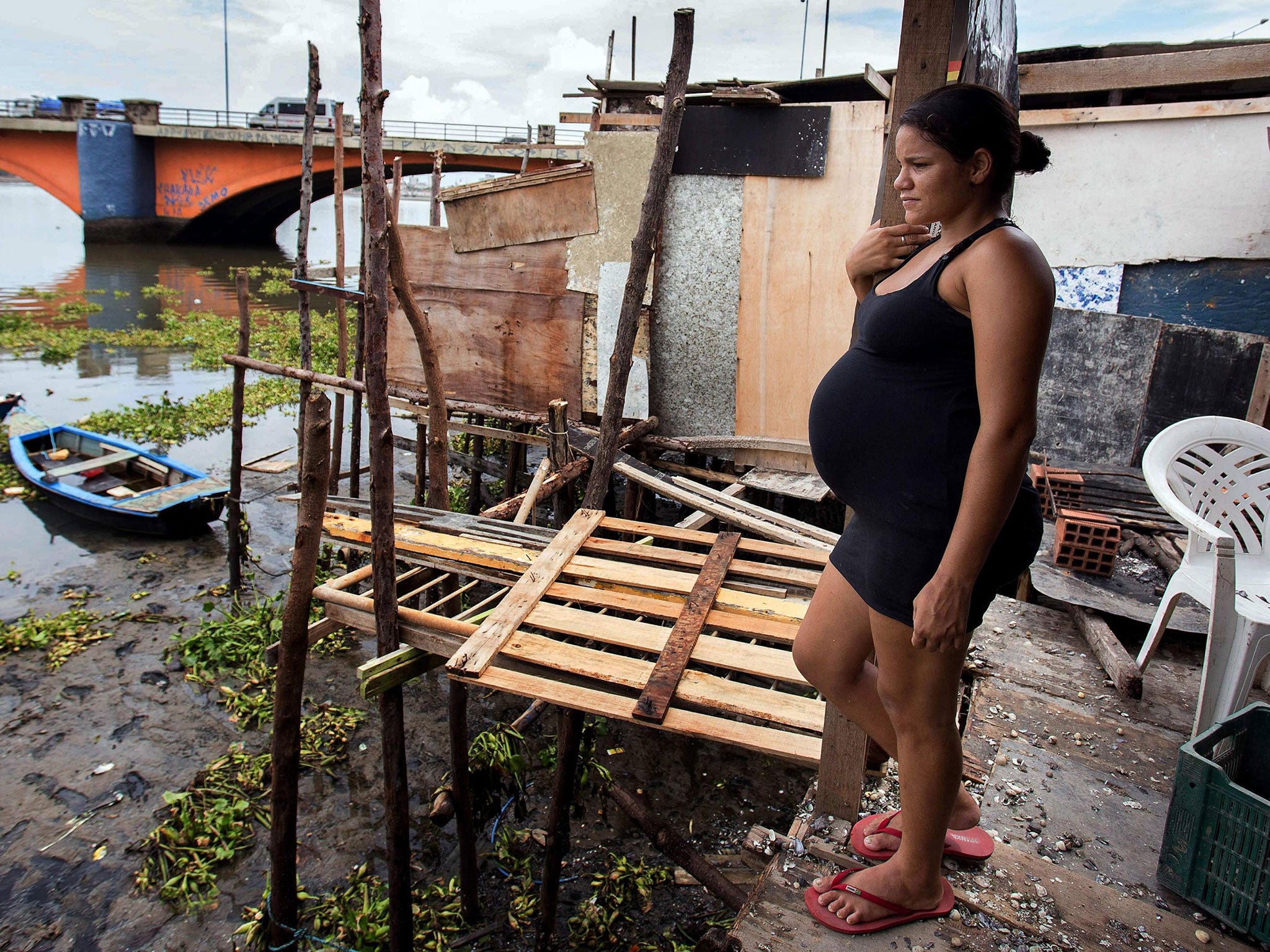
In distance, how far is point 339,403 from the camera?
8.57 m

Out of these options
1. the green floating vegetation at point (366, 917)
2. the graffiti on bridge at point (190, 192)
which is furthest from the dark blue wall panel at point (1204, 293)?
the graffiti on bridge at point (190, 192)

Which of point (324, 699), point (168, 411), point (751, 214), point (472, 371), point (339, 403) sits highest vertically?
point (751, 214)

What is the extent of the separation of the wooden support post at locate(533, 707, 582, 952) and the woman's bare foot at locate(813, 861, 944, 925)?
5.68 feet

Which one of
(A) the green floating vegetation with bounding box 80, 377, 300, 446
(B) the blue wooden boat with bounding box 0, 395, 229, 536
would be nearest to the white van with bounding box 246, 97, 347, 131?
(A) the green floating vegetation with bounding box 80, 377, 300, 446

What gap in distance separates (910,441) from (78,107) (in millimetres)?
35074

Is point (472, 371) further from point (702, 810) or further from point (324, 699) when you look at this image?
point (702, 810)

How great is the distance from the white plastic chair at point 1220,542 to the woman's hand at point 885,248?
193cm

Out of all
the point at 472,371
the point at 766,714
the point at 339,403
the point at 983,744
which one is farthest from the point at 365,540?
the point at 339,403

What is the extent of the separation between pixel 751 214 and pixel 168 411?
10.3m

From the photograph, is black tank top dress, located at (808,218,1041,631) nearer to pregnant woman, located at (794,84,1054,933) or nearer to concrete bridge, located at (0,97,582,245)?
pregnant woman, located at (794,84,1054,933)

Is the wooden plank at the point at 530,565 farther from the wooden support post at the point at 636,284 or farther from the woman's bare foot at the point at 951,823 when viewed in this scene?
the woman's bare foot at the point at 951,823

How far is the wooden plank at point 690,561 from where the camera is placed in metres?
3.65

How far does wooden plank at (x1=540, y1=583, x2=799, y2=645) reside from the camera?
3.23m

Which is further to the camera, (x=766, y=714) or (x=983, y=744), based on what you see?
(x=983, y=744)
